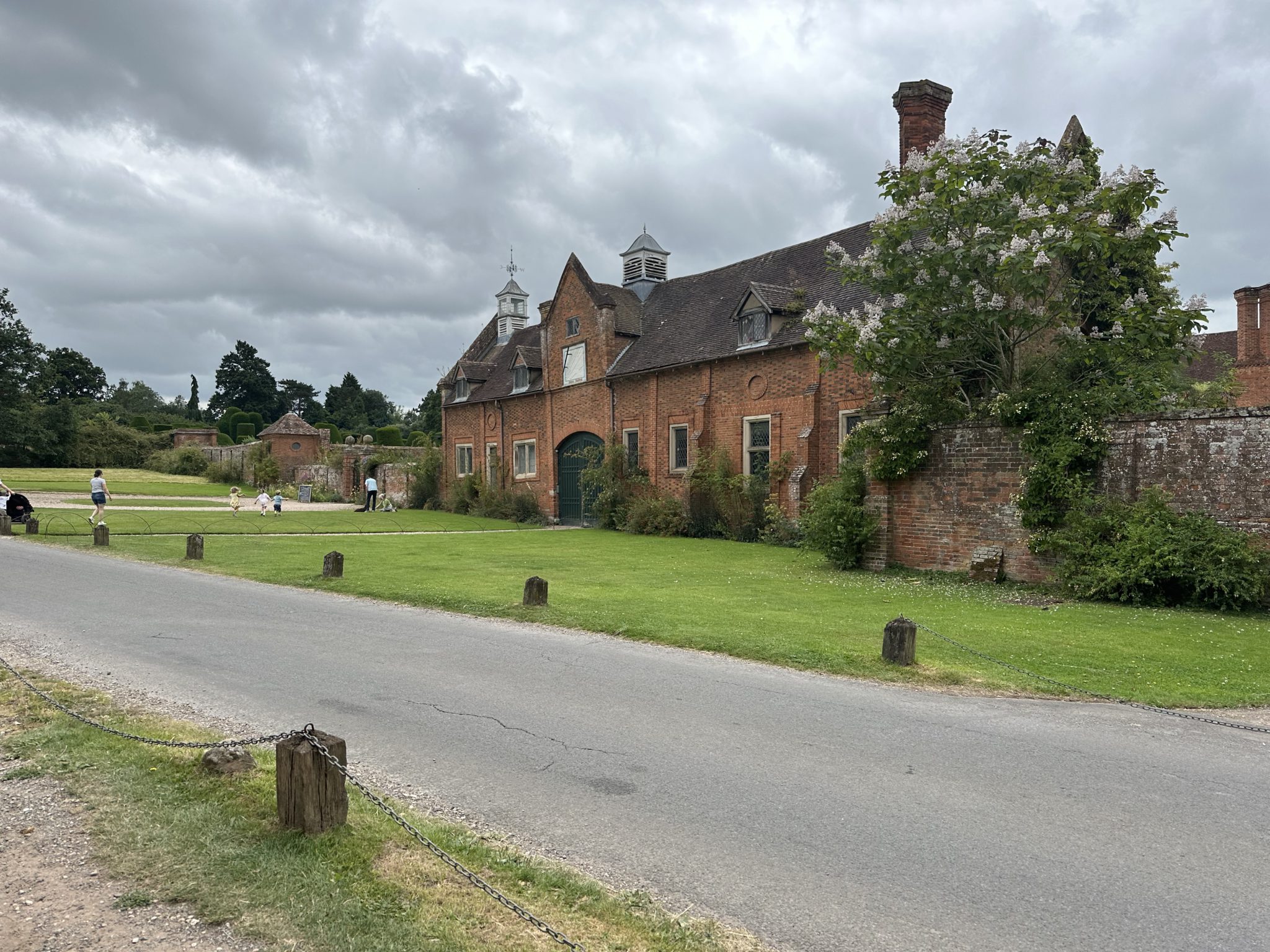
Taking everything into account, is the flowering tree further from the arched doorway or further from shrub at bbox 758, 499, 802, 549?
the arched doorway

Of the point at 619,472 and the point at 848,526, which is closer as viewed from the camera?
the point at 848,526

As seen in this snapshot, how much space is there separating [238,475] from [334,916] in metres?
63.6

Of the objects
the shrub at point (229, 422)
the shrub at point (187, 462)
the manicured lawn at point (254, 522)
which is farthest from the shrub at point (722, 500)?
the shrub at point (229, 422)

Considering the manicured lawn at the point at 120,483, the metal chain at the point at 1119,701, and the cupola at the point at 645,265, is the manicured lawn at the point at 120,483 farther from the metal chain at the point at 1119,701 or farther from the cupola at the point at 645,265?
the metal chain at the point at 1119,701

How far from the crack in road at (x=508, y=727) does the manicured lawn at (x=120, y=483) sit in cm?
4462

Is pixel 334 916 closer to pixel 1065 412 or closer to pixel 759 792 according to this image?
pixel 759 792

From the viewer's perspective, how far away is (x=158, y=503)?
40.7m

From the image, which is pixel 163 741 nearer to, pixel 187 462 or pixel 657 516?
pixel 657 516

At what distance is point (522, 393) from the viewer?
120 ft

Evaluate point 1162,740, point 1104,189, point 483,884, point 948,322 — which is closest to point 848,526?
point 948,322

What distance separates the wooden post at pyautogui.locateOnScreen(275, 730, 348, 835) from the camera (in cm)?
441

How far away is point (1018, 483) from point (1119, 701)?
8.25 meters

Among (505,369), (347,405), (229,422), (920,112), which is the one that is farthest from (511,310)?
(347,405)

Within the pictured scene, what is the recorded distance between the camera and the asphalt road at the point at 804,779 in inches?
153
